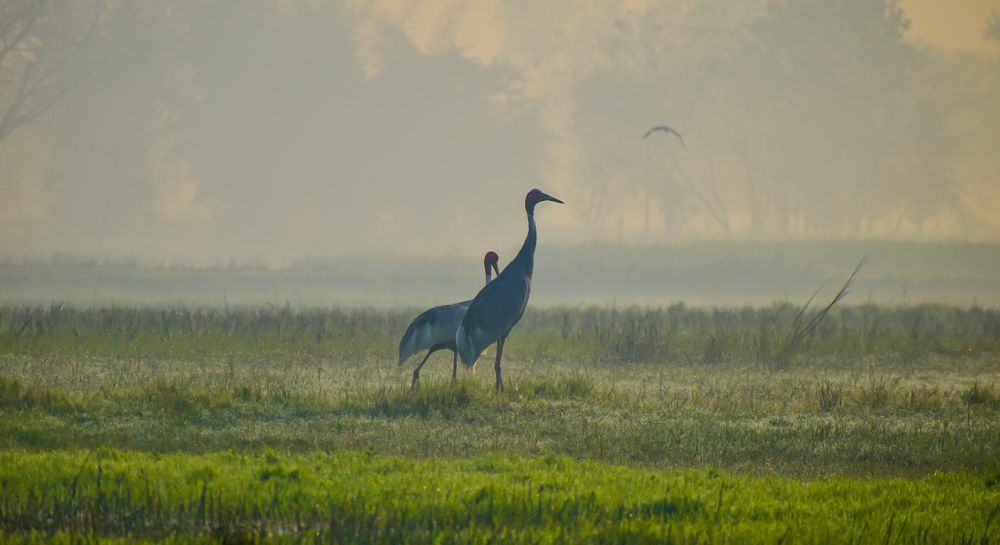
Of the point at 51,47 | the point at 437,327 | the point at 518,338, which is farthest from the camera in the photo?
the point at 51,47

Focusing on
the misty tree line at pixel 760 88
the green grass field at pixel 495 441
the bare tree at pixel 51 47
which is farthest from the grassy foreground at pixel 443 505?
the bare tree at pixel 51 47

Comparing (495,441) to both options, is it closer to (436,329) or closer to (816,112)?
(436,329)

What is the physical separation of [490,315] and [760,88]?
58.9 m

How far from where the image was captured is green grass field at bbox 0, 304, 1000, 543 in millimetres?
8844

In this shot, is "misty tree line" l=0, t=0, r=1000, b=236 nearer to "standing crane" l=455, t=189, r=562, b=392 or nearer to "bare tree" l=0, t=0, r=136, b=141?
"bare tree" l=0, t=0, r=136, b=141

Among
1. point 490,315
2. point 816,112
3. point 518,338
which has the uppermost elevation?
point 816,112

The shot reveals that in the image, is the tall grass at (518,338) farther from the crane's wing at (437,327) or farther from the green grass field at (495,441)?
the crane's wing at (437,327)

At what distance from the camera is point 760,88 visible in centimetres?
7144

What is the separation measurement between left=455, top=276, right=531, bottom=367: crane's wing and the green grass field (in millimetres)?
471

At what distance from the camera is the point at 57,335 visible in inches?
844

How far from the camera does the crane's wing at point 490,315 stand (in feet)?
50.5

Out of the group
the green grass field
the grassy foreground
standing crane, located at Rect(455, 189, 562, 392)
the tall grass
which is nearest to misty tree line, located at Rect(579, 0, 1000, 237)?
the tall grass

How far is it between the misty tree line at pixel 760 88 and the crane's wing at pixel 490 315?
51523 millimetres

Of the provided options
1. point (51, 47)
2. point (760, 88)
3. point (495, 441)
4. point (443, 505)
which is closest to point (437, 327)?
point (495, 441)
